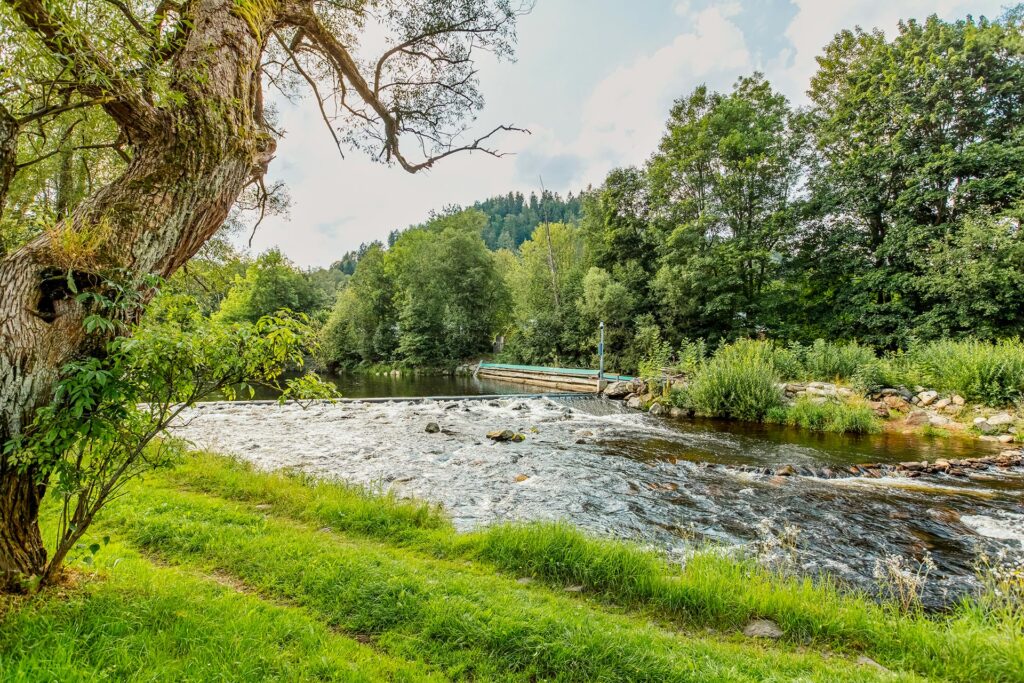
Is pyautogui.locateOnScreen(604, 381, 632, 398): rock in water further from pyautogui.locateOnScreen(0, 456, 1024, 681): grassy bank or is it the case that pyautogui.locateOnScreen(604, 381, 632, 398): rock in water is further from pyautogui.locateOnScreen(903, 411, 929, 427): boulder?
pyautogui.locateOnScreen(0, 456, 1024, 681): grassy bank

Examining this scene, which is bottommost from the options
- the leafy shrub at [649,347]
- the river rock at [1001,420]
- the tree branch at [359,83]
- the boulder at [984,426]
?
the boulder at [984,426]

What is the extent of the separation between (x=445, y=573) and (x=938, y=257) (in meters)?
21.4

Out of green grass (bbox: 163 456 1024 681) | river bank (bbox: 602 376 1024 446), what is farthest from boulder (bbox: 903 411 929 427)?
green grass (bbox: 163 456 1024 681)

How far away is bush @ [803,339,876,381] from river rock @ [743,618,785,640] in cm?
1414

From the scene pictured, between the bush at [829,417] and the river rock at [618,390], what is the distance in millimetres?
6048

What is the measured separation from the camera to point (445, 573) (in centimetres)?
363

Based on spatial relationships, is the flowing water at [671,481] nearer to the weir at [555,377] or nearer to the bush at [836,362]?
the bush at [836,362]

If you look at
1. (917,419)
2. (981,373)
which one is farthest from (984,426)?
(981,373)

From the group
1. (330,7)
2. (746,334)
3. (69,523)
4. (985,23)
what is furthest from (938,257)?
(69,523)

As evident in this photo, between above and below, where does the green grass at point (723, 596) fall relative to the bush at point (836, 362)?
below

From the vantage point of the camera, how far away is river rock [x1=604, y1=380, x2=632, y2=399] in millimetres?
18139

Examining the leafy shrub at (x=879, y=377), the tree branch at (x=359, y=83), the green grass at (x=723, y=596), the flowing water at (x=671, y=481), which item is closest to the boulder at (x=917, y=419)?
the flowing water at (x=671, y=481)

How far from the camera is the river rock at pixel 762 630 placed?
3.11 m

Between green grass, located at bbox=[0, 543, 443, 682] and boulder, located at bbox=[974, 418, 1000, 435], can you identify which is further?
boulder, located at bbox=[974, 418, 1000, 435]
